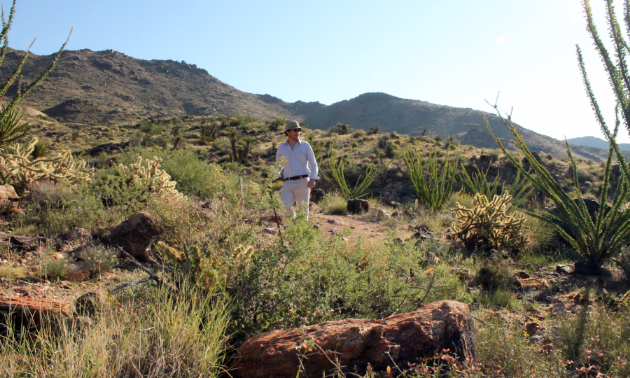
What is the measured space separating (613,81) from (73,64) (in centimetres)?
7205

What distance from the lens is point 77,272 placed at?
455 centimetres

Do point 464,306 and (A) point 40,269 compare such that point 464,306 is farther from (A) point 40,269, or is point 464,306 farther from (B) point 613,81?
(A) point 40,269

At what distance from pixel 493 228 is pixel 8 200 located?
26.9ft

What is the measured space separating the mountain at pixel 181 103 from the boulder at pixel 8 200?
3996 cm

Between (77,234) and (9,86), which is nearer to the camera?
Answer: (9,86)

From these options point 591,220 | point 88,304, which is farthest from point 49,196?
point 591,220

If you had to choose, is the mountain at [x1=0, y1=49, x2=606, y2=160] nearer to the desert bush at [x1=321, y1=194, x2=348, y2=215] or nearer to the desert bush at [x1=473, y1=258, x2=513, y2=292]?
the desert bush at [x1=321, y1=194, x2=348, y2=215]

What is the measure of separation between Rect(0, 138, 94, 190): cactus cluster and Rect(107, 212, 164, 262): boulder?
342cm

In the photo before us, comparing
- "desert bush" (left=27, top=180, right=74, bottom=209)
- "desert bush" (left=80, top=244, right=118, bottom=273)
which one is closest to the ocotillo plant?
"desert bush" (left=80, top=244, right=118, bottom=273)

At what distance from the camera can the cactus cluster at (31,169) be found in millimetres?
7680

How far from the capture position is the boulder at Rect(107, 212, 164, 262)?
5402 mm

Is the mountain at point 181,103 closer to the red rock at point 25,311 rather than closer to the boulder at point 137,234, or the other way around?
the boulder at point 137,234

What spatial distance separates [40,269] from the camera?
433cm

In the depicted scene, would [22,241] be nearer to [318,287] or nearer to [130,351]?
[130,351]
